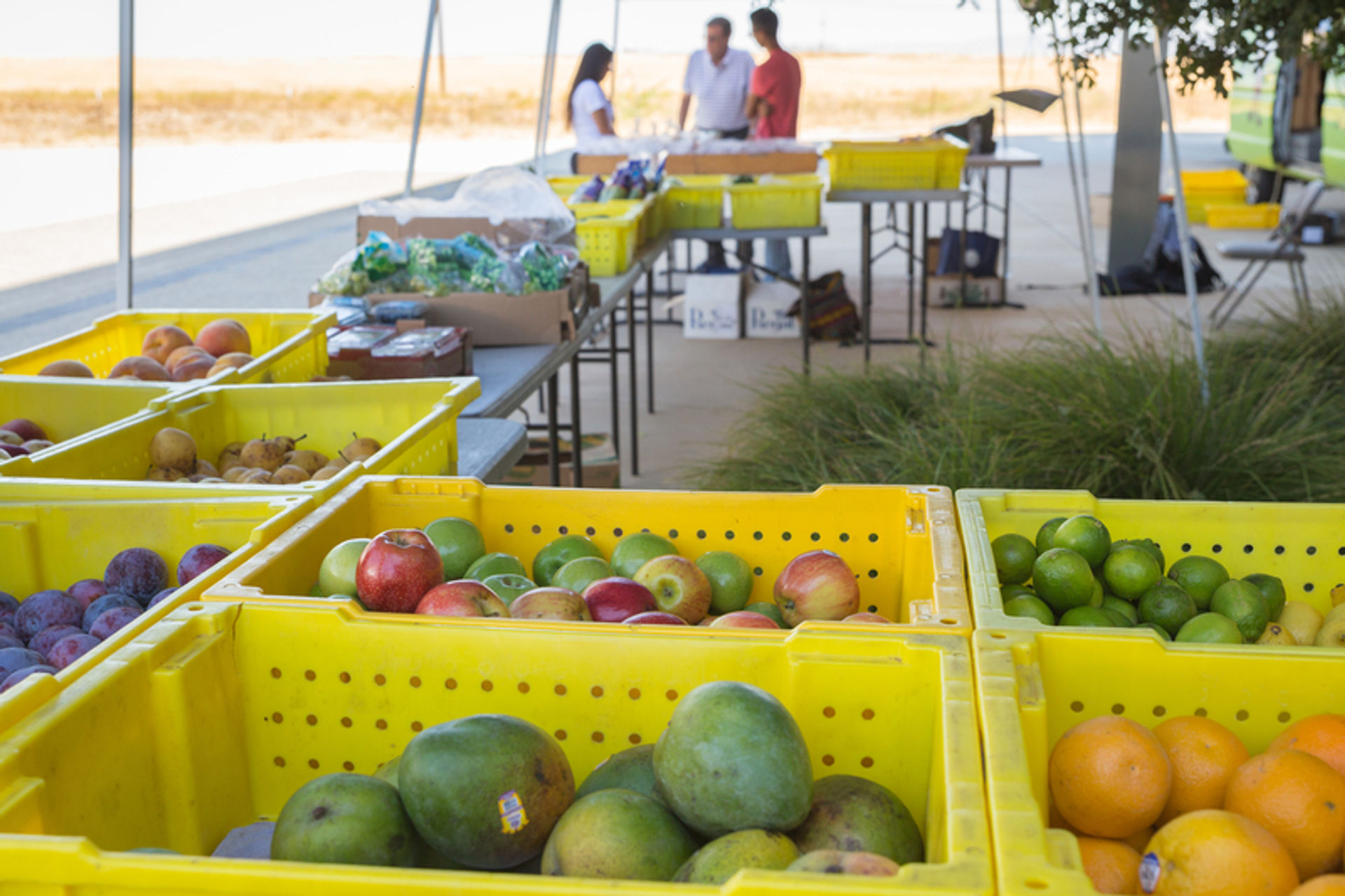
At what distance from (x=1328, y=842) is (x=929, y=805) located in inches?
13.6

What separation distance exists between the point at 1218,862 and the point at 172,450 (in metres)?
1.80

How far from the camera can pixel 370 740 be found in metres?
1.26

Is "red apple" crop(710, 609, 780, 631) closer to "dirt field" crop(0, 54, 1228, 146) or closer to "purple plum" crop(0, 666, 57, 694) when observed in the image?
"purple plum" crop(0, 666, 57, 694)

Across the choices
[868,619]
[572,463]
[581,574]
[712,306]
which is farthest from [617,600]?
[712,306]

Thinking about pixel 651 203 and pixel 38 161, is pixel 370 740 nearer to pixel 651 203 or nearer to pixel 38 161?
pixel 651 203

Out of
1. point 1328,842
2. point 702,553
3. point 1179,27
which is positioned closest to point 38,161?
point 1179,27

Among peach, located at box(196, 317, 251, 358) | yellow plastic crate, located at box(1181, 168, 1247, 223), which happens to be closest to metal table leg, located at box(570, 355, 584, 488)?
peach, located at box(196, 317, 251, 358)

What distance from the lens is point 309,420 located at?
226 centimetres

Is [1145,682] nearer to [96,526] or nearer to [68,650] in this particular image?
[68,650]

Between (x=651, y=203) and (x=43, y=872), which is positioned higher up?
(x=651, y=203)

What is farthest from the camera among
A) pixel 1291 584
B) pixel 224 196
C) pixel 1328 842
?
pixel 224 196

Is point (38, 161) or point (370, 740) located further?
point (38, 161)

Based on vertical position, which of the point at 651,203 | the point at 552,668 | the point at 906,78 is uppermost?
the point at 906,78

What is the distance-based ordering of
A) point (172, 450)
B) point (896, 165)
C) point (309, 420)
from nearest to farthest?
point (172, 450), point (309, 420), point (896, 165)
